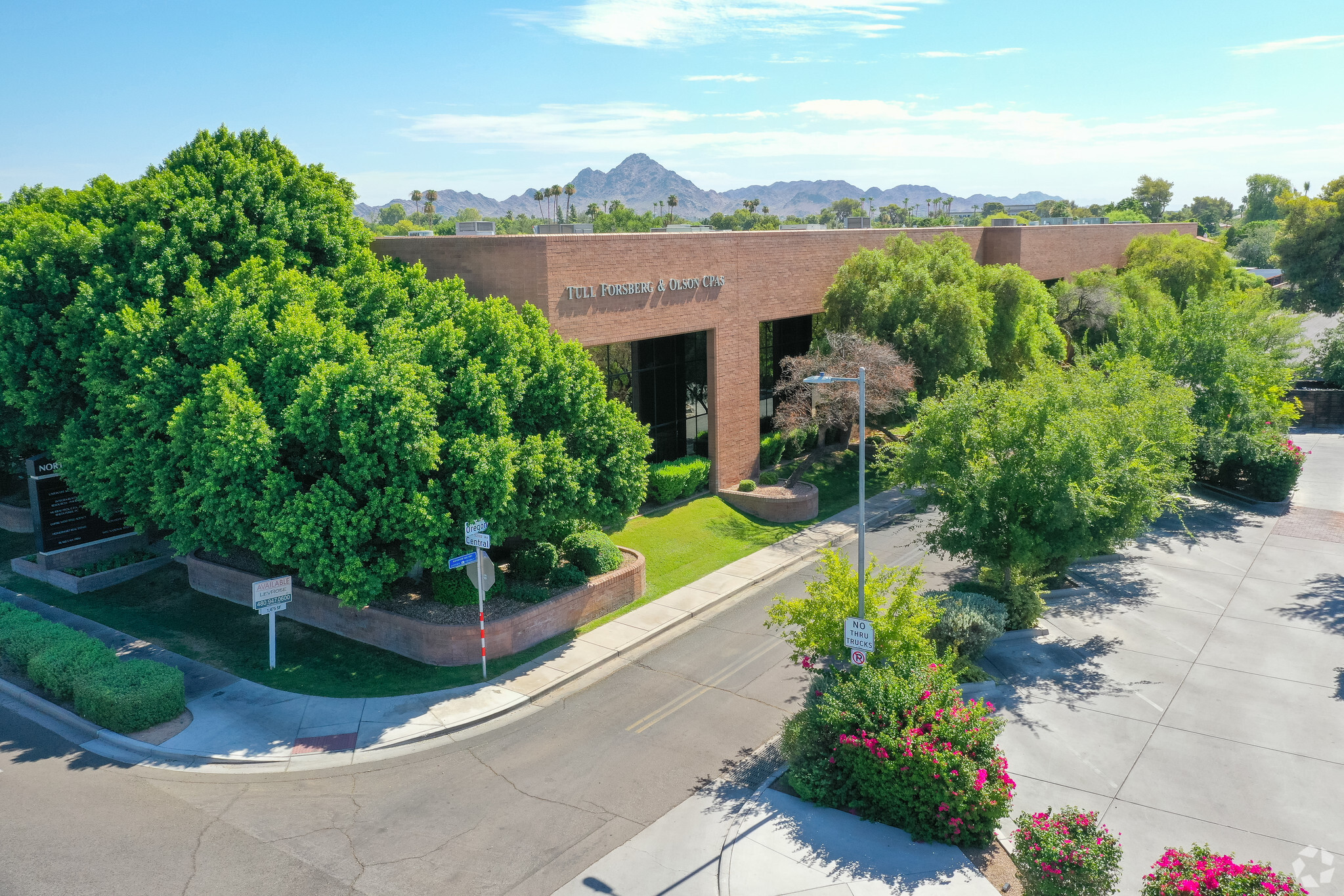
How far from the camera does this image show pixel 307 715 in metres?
18.1

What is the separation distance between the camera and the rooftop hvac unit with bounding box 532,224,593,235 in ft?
102

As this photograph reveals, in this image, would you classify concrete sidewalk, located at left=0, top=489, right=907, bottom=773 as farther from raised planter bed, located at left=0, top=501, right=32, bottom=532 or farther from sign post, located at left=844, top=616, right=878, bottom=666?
raised planter bed, located at left=0, top=501, right=32, bottom=532

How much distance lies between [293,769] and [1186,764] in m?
15.4

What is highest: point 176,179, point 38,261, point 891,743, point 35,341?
point 176,179

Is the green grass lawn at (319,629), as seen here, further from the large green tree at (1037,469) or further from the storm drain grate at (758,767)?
the large green tree at (1037,469)

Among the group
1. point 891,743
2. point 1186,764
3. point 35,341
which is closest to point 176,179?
point 35,341

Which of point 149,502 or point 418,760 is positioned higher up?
point 149,502

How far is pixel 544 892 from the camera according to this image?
12695 mm

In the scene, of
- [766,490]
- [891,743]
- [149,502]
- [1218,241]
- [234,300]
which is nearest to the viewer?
[891,743]

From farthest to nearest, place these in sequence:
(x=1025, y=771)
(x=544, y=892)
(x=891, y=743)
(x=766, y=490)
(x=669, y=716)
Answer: (x=766, y=490), (x=669, y=716), (x=1025, y=771), (x=891, y=743), (x=544, y=892)

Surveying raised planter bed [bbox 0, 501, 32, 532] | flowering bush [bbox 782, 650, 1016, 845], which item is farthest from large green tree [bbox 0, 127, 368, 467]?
flowering bush [bbox 782, 650, 1016, 845]

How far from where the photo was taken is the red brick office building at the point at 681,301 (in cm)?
2645

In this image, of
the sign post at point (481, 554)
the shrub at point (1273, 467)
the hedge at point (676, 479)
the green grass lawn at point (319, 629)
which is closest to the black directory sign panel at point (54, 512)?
the green grass lawn at point (319, 629)

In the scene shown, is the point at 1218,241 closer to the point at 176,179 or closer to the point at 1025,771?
the point at 1025,771
